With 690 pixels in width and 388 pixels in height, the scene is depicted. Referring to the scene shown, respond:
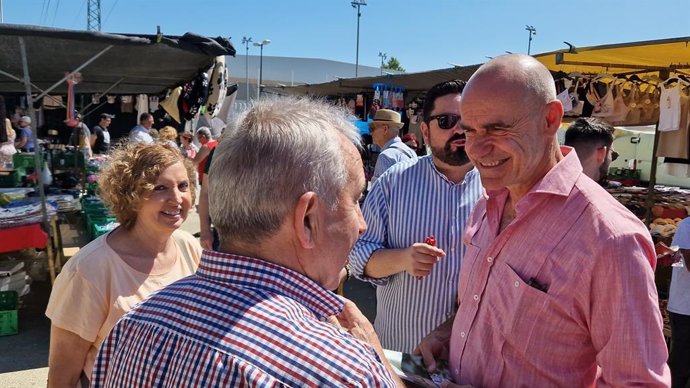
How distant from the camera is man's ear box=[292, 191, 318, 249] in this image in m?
1.01

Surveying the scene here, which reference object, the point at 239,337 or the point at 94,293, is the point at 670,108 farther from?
the point at 239,337

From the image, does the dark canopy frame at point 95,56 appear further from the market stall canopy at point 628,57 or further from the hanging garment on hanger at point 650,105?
the hanging garment on hanger at point 650,105

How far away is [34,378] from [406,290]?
3278 mm

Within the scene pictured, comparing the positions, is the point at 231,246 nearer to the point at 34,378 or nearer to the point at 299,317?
the point at 299,317

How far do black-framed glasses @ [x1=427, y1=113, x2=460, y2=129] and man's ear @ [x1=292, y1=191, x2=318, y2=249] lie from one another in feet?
5.31

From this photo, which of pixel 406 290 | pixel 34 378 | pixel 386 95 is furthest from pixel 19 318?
pixel 386 95

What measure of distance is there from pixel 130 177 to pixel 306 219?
1.58 metres

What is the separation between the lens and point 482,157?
1.57 metres

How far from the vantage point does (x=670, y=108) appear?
19.9ft

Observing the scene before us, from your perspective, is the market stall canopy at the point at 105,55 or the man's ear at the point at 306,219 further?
the market stall canopy at the point at 105,55

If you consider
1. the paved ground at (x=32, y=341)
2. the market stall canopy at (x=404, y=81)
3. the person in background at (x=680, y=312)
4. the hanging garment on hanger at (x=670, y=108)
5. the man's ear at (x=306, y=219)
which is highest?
the market stall canopy at (x=404, y=81)

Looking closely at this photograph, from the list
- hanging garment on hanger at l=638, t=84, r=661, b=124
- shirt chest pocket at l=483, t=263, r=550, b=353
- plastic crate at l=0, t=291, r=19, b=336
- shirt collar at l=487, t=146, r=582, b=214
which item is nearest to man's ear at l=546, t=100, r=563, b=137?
shirt collar at l=487, t=146, r=582, b=214

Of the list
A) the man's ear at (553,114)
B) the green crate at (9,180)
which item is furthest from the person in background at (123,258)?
the green crate at (9,180)

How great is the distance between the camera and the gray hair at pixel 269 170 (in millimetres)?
1005
